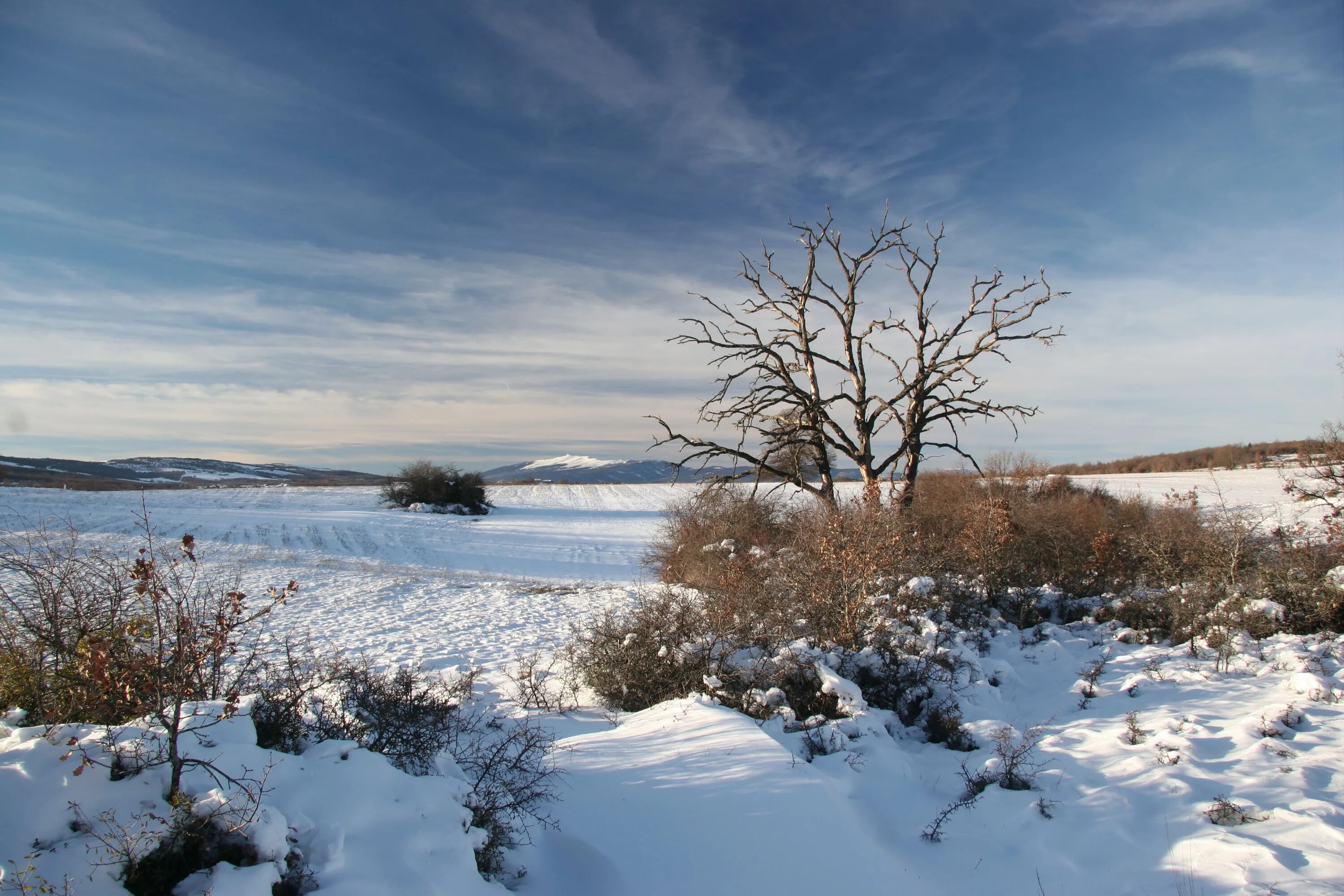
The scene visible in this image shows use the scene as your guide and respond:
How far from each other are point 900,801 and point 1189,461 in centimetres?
4051

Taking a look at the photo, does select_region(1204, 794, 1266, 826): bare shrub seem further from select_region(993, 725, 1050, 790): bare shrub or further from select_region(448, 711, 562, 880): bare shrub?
select_region(448, 711, 562, 880): bare shrub

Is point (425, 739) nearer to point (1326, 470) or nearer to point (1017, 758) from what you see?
point (1017, 758)

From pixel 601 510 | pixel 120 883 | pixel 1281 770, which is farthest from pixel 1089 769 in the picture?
pixel 601 510

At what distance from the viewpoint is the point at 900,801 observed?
5414 millimetres

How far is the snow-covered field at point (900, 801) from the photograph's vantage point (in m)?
3.41

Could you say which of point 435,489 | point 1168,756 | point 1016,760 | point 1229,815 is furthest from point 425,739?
point 435,489

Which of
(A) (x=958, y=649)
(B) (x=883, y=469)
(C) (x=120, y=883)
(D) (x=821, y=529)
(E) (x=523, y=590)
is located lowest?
(E) (x=523, y=590)

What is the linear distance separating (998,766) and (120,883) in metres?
6.14

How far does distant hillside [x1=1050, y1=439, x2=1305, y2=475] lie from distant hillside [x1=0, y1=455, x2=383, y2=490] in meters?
58.3

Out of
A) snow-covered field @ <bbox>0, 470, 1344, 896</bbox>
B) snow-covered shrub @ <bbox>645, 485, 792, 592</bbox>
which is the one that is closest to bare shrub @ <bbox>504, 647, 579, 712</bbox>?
snow-covered field @ <bbox>0, 470, 1344, 896</bbox>

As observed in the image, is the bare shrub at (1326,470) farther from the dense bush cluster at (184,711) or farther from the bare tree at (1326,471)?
the dense bush cluster at (184,711)

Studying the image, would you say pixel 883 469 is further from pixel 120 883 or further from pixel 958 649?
pixel 120 883

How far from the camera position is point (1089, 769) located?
5648 mm

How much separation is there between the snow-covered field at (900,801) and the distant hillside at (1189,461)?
2484cm
